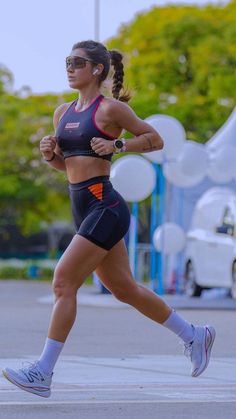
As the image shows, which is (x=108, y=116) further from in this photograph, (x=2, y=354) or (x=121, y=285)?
(x=2, y=354)

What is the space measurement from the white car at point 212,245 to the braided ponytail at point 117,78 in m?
11.8

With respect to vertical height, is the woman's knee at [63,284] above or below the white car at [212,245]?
above

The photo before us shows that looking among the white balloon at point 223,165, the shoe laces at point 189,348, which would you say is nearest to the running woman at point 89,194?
the shoe laces at point 189,348

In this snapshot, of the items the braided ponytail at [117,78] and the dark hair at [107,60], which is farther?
the braided ponytail at [117,78]

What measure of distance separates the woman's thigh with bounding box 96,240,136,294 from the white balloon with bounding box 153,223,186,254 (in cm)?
Answer: 1385

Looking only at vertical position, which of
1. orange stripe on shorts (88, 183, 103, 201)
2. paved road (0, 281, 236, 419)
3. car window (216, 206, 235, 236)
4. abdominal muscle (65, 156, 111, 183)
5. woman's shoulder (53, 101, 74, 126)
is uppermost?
woman's shoulder (53, 101, 74, 126)

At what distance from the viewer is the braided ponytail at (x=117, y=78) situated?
795cm

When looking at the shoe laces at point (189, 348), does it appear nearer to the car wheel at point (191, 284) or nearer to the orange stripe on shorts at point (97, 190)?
the orange stripe on shorts at point (97, 190)

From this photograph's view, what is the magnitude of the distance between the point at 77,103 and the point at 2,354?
2.93m

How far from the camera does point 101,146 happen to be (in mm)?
7391

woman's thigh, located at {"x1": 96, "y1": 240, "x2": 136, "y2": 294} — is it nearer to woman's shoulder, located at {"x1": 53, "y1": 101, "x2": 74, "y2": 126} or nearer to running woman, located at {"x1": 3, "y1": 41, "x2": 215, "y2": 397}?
running woman, located at {"x1": 3, "y1": 41, "x2": 215, "y2": 397}

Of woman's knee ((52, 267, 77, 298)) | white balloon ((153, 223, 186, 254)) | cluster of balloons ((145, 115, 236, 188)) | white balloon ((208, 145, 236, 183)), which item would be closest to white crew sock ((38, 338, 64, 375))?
woman's knee ((52, 267, 77, 298))

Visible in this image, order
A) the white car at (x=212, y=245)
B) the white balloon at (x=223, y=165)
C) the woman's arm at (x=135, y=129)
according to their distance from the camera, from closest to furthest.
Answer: the woman's arm at (x=135, y=129)
the white car at (x=212, y=245)
the white balloon at (x=223, y=165)

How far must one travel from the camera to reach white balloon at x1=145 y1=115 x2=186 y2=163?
20.2 metres
